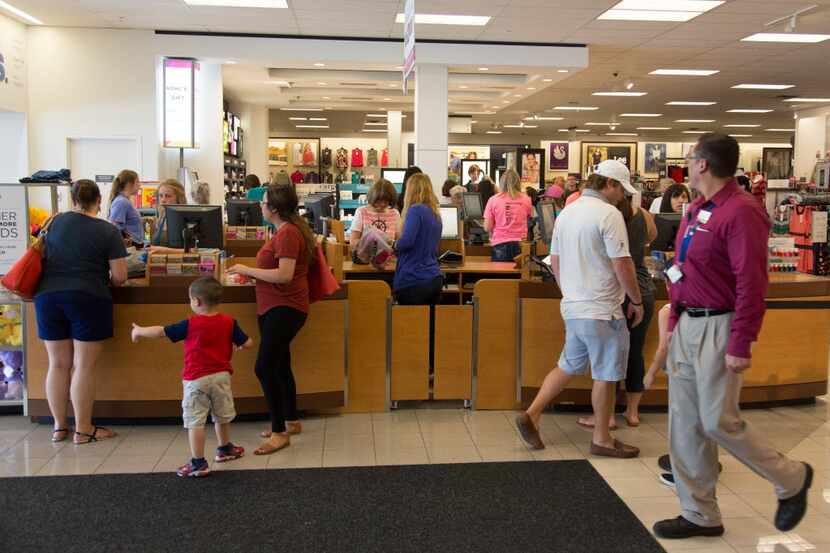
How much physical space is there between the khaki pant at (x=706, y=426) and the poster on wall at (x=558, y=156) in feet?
52.4

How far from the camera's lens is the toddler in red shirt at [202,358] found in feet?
13.6

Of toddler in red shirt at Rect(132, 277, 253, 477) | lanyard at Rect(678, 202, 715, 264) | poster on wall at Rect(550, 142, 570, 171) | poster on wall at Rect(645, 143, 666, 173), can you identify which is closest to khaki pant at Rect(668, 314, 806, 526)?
lanyard at Rect(678, 202, 715, 264)

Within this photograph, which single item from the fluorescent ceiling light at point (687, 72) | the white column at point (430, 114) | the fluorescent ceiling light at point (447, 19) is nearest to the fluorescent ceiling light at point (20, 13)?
the fluorescent ceiling light at point (447, 19)

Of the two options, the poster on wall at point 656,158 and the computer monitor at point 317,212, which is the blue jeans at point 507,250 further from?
the poster on wall at point 656,158

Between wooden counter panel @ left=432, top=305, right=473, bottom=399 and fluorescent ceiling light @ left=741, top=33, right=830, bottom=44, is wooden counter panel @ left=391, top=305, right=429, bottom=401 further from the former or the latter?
fluorescent ceiling light @ left=741, top=33, right=830, bottom=44

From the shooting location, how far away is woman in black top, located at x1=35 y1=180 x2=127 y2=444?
458 centimetres

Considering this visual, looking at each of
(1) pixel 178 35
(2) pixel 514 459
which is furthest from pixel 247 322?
(1) pixel 178 35

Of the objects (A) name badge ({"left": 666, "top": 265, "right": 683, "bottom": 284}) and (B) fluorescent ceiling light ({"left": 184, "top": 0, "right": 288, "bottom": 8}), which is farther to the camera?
(B) fluorescent ceiling light ({"left": 184, "top": 0, "right": 288, "bottom": 8})

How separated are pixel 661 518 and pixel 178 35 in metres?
9.59

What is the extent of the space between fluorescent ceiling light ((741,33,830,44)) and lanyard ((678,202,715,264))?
8.60 m

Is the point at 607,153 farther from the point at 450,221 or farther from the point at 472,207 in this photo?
the point at 450,221

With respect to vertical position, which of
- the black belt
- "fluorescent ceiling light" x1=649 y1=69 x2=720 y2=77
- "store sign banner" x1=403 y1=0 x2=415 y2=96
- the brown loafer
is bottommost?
the brown loafer

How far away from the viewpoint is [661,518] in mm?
3691

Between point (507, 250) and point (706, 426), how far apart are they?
5099mm
